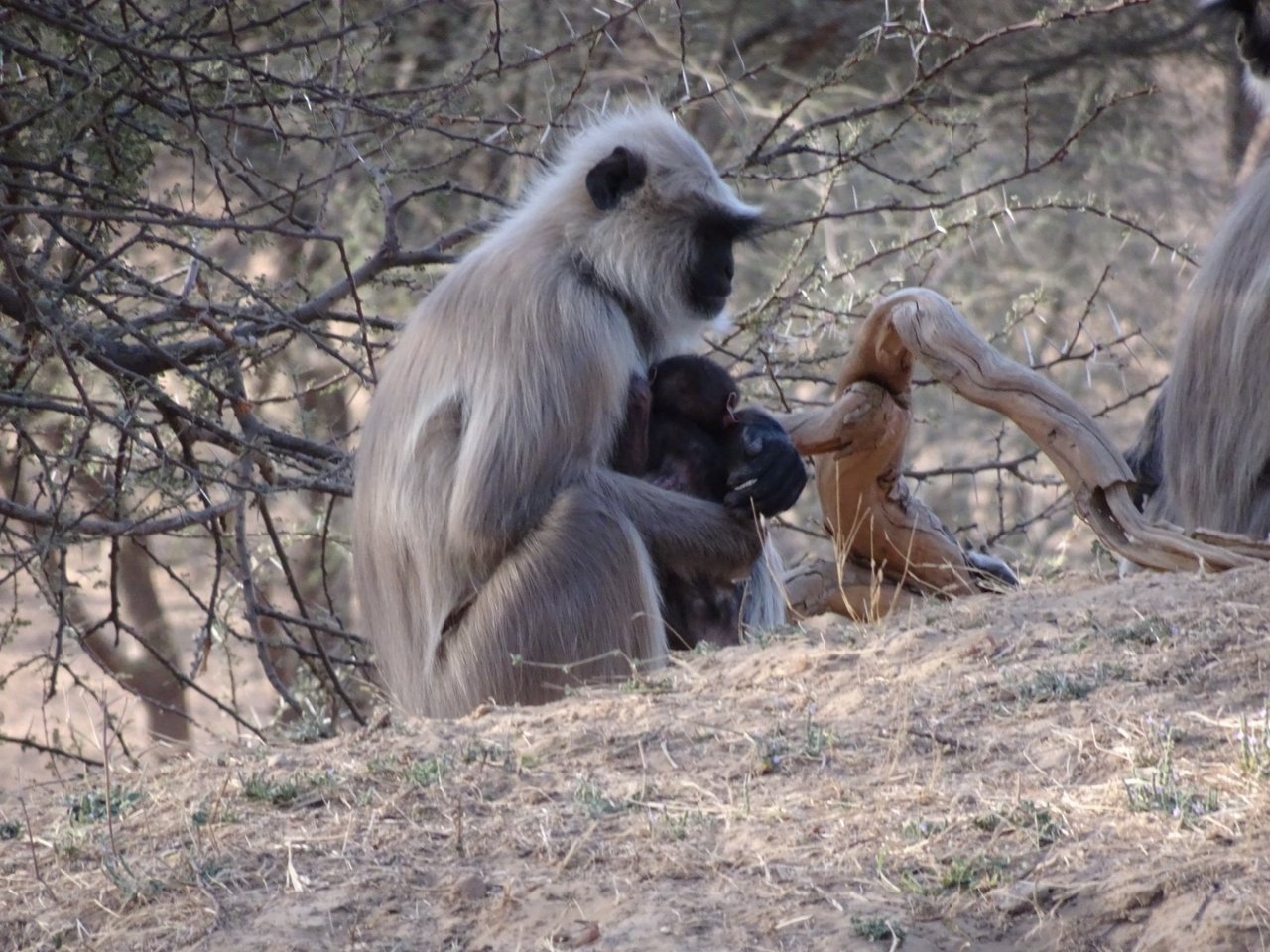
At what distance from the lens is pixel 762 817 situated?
2.72m

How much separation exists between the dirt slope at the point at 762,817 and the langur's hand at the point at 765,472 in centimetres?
106

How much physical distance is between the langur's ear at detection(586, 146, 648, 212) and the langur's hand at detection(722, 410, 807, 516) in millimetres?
827

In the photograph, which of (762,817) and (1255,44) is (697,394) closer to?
(762,817)

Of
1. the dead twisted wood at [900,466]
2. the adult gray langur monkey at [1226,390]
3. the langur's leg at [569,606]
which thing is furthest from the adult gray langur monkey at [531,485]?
the adult gray langur monkey at [1226,390]

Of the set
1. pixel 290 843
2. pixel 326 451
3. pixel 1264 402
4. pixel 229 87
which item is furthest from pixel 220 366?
pixel 1264 402

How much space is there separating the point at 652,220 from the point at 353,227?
169 inches

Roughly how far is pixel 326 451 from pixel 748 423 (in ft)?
4.37

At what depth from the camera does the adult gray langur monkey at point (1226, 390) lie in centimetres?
538

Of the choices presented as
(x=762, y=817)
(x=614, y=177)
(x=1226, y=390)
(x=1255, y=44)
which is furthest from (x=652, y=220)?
(x=1255, y=44)

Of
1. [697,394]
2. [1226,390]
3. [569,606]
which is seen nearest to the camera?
[569,606]

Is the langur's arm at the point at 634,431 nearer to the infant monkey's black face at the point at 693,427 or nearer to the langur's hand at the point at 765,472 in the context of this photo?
the infant monkey's black face at the point at 693,427

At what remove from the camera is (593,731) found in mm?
3242

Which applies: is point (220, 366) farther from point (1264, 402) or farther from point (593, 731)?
point (1264, 402)

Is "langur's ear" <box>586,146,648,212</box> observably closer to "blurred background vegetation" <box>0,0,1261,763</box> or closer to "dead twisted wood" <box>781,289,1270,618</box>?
"blurred background vegetation" <box>0,0,1261,763</box>
